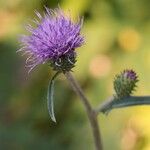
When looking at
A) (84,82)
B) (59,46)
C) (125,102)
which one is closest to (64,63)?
(59,46)

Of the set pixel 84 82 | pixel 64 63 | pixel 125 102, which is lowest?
pixel 84 82

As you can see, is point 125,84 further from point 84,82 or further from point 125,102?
point 84,82

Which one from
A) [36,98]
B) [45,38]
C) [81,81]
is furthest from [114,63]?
[45,38]

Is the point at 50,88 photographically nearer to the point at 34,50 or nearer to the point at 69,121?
the point at 34,50

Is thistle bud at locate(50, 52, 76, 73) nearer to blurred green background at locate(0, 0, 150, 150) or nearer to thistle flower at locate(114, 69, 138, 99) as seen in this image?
thistle flower at locate(114, 69, 138, 99)

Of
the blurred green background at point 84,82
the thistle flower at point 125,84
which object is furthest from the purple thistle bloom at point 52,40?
the blurred green background at point 84,82

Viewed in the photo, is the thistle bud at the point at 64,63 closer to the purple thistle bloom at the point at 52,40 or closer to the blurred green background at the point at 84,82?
the purple thistle bloom at the point at 52,40

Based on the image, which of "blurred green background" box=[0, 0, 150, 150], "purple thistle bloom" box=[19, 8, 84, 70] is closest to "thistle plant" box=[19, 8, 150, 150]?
"purple thistle bloom" box=[19, 8, 84, 70]
